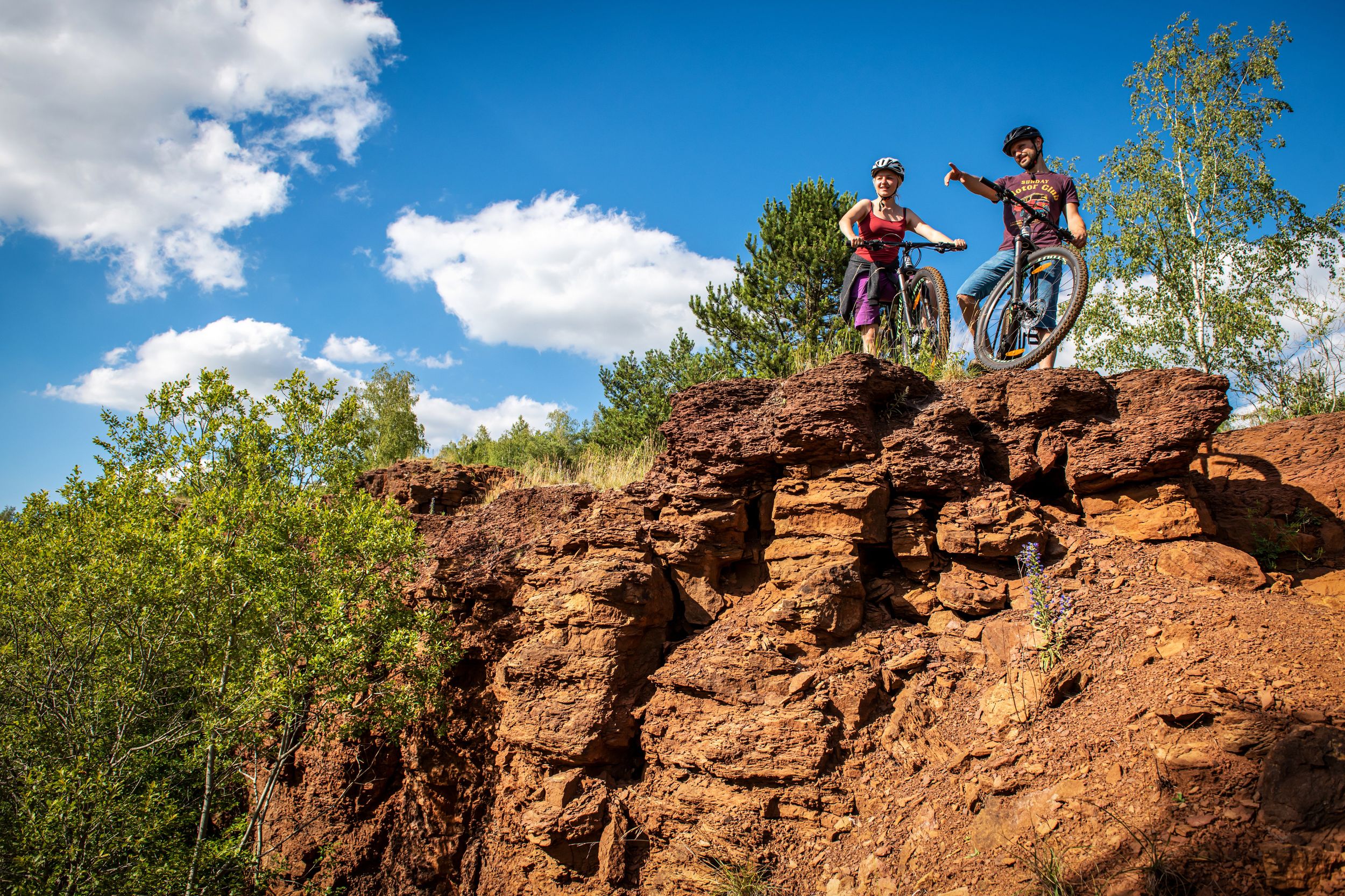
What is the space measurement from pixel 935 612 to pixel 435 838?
516cm

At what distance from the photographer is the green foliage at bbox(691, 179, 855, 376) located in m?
14.1

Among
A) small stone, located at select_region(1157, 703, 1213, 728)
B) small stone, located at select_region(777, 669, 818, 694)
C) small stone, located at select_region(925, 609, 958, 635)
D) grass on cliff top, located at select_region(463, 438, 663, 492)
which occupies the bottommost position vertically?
small stone, located at select_region(1157, 703, 1213, 728)

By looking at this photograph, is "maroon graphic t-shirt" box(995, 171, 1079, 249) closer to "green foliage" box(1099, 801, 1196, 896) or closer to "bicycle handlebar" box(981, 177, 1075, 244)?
"bicycle handlebar" box(981, 177, 1075, 244)

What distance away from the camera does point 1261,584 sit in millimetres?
4402

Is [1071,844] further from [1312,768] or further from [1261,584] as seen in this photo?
[1261,584]

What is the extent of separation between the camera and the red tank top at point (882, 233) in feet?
22.7

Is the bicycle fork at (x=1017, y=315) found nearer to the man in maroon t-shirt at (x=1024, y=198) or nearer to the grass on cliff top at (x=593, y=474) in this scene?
the man in maroon t-shirt at (x=1024, y=198)

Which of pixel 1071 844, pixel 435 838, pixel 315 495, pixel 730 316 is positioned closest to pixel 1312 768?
pixel 1071 844

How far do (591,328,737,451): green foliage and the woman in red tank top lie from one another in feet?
22.3

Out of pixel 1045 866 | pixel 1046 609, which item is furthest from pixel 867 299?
pixel 1045 866

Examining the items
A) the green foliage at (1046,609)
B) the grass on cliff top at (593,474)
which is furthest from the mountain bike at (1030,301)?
the grass on cliff top at (593,474)

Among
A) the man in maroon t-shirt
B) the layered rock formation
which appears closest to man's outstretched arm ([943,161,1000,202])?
the man in maroon t-shirt

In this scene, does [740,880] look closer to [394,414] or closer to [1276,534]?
[1276,534]

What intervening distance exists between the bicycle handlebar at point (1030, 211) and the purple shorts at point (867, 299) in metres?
1.31
